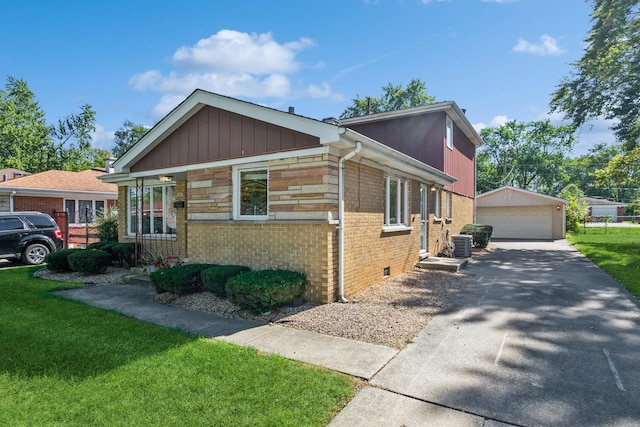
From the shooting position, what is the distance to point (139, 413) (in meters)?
3.02

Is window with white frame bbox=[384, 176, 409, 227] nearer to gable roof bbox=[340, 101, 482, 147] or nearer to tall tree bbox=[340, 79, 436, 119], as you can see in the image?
gable roof bbox=[340, 101, 482, 147]

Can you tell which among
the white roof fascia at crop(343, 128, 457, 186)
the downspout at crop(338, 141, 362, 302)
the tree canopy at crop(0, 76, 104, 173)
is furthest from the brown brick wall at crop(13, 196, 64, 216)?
the tree canopy at crop(0, 76, 104, 173)

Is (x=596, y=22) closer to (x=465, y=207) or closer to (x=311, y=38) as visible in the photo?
(x=465, y=207)

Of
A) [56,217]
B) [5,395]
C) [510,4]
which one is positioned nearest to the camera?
[5,395]

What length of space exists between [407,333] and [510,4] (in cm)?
1006

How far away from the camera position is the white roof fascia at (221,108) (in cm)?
612

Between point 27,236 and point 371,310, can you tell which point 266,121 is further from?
point 27,236

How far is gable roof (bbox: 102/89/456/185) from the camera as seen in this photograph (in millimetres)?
6078

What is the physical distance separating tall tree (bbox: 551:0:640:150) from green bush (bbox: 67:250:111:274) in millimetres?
20491

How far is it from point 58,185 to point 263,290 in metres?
17.3

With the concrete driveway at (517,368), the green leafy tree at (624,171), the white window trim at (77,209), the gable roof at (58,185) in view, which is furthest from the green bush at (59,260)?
the green leafy tree at (624,171)

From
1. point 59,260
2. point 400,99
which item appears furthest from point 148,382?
point 400,99

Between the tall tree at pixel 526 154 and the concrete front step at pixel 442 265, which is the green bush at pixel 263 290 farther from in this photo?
the tall tree at pixel 526 154

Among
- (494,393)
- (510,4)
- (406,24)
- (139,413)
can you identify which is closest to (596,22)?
(510,4)
